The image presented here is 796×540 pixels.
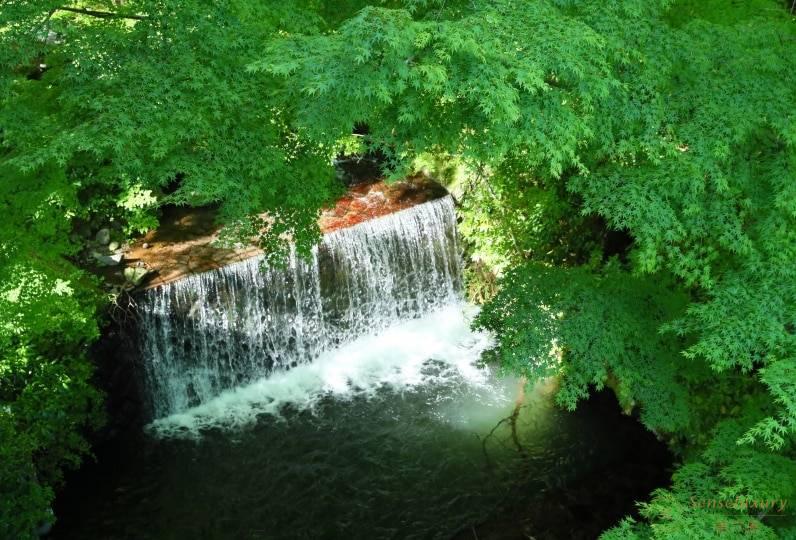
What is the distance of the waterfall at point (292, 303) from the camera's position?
8680 mm

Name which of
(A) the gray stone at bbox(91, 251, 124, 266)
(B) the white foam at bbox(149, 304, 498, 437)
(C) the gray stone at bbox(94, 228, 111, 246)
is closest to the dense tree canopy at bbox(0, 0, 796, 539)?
(A) the gray stone at bbox(91, 251, 124, 266)

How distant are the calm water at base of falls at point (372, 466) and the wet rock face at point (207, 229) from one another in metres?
2.07

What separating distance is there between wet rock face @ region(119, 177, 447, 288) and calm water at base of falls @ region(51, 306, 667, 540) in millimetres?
2068

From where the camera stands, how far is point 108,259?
29.9 feet

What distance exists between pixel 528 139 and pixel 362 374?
20.1 feet

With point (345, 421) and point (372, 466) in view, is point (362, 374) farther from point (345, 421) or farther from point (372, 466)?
point (372, 466)

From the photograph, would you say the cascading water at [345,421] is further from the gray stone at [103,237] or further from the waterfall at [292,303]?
the gray stone at [103,237]

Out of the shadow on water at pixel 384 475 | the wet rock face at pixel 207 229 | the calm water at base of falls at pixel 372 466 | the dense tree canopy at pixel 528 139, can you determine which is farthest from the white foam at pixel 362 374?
the dense tree canopy at pixel 528 139

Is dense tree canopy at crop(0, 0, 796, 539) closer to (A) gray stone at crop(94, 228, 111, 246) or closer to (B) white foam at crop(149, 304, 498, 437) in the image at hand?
(B) white foam at crop(149, 304, 498, 437)

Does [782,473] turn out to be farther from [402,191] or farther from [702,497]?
[402,191]

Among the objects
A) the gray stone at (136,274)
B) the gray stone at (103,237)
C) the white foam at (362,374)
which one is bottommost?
the white foam at (362,374)

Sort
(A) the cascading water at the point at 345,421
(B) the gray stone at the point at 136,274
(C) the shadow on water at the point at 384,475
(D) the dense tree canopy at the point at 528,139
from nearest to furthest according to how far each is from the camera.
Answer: (D) the dense tree canopy at the point at 528,139, (C) the shadow on water at the point at 384,475, (A) the cascading water at the point at 345,421, (B) the gray stone at the point at 136,274

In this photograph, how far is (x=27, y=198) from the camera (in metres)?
5.27

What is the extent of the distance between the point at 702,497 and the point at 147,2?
5678mm
